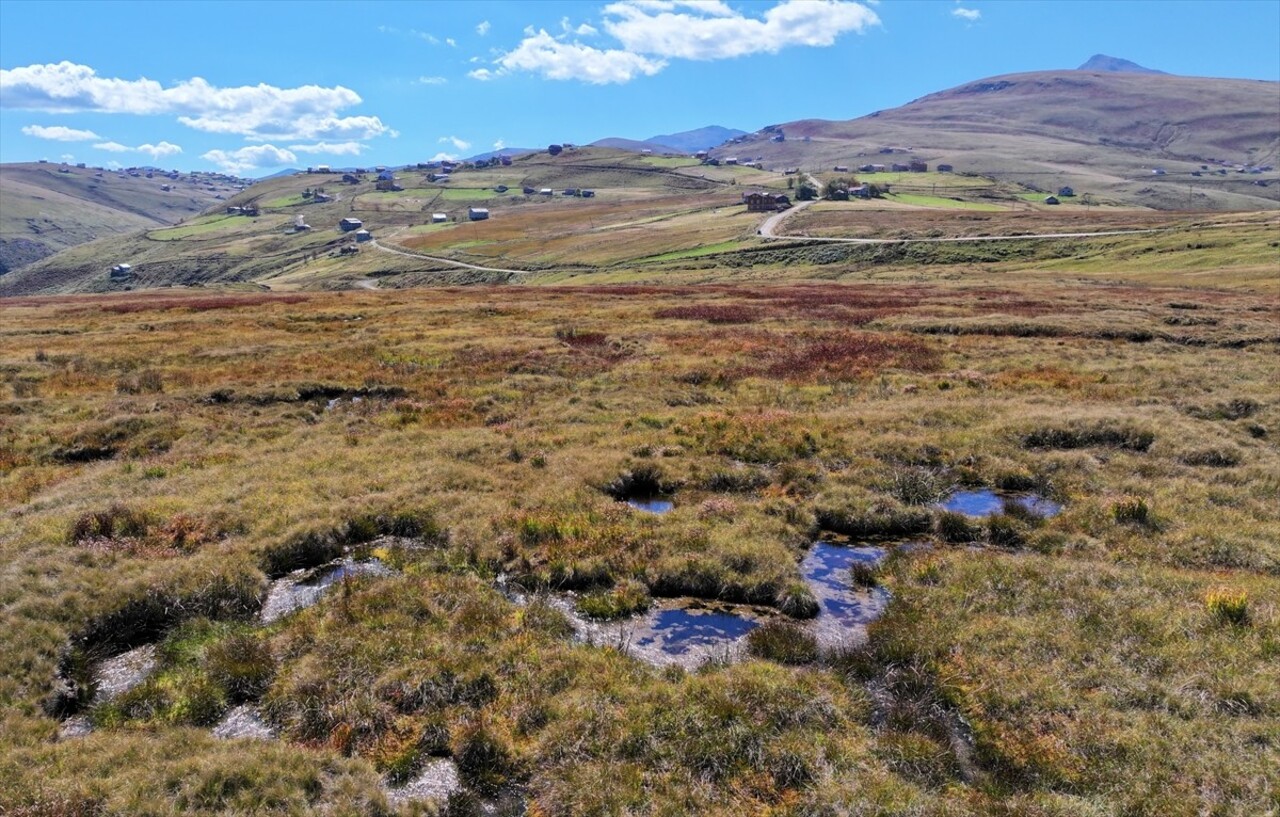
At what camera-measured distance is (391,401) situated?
30.0 meters

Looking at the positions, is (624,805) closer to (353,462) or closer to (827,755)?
(827,755)

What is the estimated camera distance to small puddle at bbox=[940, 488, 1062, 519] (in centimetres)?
1889

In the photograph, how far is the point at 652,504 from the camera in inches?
797

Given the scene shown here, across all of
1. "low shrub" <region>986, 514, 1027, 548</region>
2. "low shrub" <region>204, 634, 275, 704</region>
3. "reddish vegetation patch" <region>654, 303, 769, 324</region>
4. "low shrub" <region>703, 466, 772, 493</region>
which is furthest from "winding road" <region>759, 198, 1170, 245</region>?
"low shrub" <region>204, 634, 275, 704</region>

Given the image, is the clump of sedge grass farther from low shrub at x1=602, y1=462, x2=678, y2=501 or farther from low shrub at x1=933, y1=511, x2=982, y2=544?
low shrub at x1=602, y1=462, x2=678, y2=501

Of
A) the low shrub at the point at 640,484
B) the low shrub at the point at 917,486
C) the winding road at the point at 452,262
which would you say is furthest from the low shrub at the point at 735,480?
the winding road at the point at 452,262

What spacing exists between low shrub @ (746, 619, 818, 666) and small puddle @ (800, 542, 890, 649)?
426 mm

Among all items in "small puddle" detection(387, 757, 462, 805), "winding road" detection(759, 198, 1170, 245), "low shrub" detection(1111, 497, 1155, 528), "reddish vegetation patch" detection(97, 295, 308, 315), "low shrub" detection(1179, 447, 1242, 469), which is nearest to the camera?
"small puddle" detection(387, 757, 462, 805)

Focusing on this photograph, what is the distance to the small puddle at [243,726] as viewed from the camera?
425 inches

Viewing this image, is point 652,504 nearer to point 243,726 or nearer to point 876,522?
point 876,522

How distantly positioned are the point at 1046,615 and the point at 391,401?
2610 centimetres

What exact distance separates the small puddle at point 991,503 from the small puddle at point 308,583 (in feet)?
51.8

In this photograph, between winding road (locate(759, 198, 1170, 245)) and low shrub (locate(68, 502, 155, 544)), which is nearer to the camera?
low shrub (locate(68, 502, 155, 544))

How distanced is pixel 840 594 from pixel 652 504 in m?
6.71
